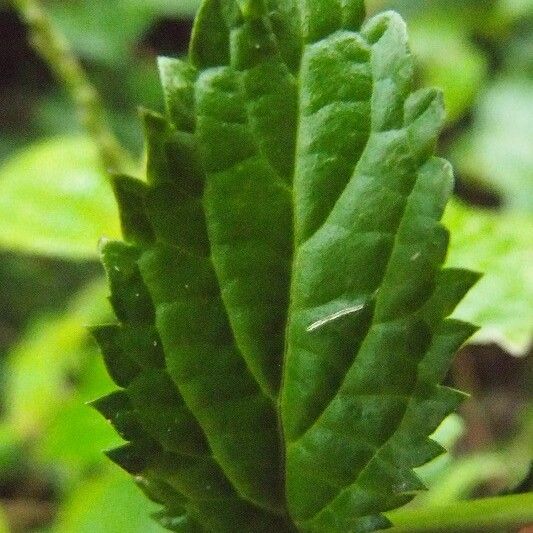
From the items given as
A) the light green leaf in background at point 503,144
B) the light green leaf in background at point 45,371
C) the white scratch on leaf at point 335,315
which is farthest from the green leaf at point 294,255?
the light green leaf in background at point 503,144

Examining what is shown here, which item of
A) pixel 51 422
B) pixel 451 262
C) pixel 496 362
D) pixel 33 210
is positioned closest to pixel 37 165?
pixel 33 210

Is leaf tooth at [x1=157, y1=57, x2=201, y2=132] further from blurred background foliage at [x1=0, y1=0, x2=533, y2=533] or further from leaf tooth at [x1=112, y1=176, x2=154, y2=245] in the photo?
blurred background foliage at [x1=0, y1=0, x2=533, y2=533]

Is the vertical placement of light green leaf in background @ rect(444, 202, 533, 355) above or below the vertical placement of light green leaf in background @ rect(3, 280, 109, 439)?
above

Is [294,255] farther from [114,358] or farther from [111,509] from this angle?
[111,509]

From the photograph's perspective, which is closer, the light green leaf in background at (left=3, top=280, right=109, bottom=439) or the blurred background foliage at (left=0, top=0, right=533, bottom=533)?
the blurred background foliage at (left=0, top=0, right=533, bottom=533)

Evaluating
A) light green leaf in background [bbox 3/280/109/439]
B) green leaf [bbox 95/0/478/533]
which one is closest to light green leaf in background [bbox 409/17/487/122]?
light green leaf in background [bbox 3/280/109/439]
